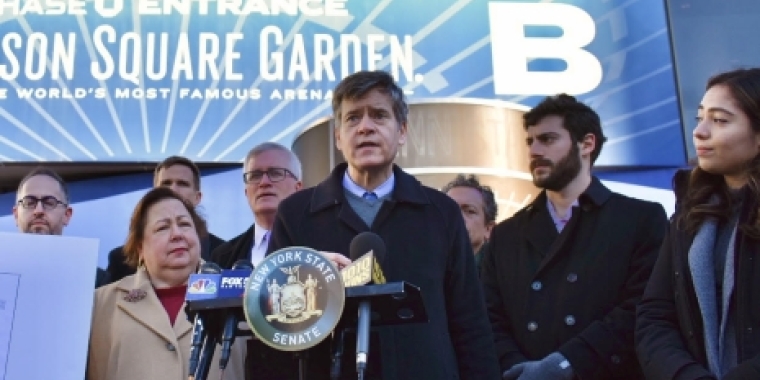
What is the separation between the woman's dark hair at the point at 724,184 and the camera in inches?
93.7

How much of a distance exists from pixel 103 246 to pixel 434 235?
359 centimetres

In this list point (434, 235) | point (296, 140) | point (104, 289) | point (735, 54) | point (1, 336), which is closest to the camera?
point (1, 336)

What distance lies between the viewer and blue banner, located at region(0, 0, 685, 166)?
18.0ft

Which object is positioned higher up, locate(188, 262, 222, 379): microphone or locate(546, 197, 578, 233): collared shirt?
locate(546, 197, 578, 233): collared shirt

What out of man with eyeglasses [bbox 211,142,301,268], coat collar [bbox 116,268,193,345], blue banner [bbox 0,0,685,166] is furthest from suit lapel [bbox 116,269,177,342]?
blue banner [bbox 0,0,685,166]

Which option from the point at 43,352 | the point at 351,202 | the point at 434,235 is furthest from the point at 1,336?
the point at 434,235

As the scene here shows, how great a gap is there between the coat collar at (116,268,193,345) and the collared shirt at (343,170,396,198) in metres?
0.61

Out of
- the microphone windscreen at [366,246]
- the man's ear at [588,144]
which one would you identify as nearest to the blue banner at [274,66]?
the man's ear at [588,144]

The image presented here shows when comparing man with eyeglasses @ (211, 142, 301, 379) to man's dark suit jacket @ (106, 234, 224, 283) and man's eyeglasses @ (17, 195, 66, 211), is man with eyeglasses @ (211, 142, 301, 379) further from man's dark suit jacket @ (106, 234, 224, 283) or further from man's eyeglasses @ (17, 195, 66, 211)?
man's eyeglasses @ (17, 195, 66, 211)

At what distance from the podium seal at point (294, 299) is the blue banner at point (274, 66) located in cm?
389

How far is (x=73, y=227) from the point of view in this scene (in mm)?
5410

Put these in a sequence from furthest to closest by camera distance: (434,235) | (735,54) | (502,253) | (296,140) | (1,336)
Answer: (735,54) → (296,140) → (502,253) → (434,235) → (1,336)

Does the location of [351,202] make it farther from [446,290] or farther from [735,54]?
[735,54]

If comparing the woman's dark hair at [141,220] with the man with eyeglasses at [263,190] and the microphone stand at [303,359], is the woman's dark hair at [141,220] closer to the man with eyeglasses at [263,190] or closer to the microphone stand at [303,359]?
the man with eyeglasses at [263,190]
